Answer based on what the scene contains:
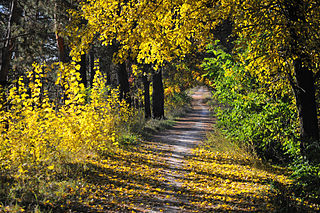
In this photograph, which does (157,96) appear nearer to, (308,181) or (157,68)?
(157,68)

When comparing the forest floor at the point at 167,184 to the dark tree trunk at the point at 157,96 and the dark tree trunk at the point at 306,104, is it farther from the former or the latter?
the dark tree trunk at the point at 157,96

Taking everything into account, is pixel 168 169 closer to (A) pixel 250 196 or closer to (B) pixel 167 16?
(A) pixel 250 196

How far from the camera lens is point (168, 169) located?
24.1 feet

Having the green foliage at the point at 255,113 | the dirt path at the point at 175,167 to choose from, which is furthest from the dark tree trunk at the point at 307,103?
the dirt path at the point at 175,167

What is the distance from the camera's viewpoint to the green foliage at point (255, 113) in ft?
22.4

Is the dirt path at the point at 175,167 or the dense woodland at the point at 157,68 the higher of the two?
the dense woodland at the point at 157,68

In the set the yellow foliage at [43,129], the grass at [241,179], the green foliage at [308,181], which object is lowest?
the grass at [241,179]

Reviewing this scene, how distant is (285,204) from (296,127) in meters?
2.51

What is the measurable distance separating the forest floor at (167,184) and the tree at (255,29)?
1668mm

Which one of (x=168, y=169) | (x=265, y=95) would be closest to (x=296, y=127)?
(x=265, y=95)

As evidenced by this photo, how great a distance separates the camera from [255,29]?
495cm

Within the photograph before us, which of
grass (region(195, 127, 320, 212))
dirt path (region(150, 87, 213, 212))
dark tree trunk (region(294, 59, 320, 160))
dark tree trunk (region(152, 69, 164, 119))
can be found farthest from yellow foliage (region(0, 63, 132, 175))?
dark tree trunk (region(152, 69, 164, 119))

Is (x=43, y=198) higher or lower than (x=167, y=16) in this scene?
lower

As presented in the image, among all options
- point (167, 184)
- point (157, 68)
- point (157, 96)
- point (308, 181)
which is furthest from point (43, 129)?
point (157, 96)
